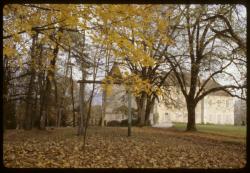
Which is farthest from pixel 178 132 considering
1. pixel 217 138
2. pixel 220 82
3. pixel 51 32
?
pixel 51 32

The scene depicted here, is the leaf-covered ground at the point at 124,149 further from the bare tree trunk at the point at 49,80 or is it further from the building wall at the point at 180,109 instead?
the bare tree trunk at the point at 49,80

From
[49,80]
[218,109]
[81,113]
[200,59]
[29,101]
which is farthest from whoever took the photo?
[29,101]

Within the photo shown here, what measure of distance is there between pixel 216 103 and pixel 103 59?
7.15ft

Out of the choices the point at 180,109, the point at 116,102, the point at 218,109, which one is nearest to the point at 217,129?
the point at 218,109

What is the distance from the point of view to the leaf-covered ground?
504 centimetres

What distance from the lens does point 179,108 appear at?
5840 mm

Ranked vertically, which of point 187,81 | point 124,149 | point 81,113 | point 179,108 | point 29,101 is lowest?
point 124,149

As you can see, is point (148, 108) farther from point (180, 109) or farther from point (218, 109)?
point (218, 109)

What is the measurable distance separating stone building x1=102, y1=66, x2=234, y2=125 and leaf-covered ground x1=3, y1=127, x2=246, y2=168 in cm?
24

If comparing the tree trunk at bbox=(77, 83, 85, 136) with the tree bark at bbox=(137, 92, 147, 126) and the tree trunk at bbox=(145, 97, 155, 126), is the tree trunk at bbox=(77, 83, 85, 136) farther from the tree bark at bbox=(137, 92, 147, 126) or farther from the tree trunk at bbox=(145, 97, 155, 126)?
the tree trunk at bbox=(145, 97, 155, 126)

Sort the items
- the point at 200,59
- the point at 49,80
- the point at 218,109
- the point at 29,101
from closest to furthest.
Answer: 1. the point at 218,109
2. the point at 200,59
3. the point at 49,80
4. the point at 29,101

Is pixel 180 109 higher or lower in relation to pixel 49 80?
lower

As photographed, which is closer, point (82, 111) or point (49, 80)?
point (82, 111)

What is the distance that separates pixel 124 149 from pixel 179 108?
1245 mm
